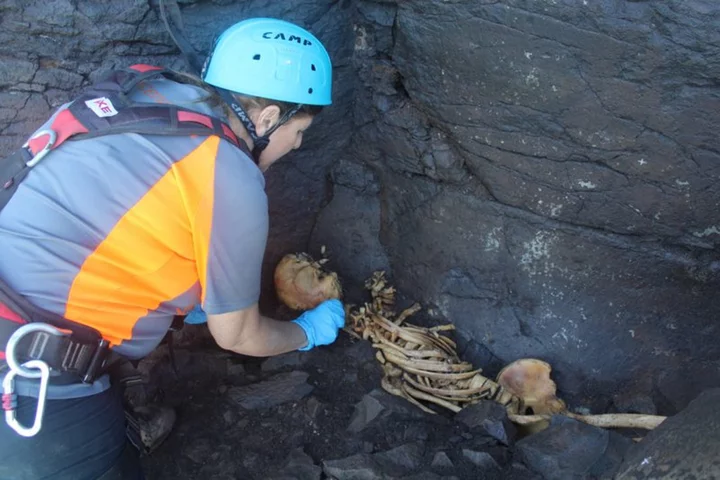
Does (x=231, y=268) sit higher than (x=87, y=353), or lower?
higher

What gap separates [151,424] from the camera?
9.11 ft

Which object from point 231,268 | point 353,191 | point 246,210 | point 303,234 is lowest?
point 303,234

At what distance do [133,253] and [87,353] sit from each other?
1.06ft

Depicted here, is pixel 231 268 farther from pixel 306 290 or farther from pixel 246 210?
pixel 306 290

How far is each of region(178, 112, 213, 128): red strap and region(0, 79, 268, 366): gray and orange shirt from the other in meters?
0.05

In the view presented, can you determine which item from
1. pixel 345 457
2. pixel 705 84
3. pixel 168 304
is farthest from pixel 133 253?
pixel 705 84

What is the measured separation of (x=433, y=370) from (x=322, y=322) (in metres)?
0.53

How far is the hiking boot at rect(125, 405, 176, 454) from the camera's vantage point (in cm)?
269

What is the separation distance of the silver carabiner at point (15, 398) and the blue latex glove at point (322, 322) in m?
1.11

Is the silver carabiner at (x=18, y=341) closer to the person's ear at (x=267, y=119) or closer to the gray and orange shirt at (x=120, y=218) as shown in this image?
the gray and orange shirt at (x=120, y=218)

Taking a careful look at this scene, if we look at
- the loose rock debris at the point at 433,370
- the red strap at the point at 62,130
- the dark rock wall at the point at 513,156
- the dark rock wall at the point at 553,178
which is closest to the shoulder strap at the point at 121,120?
the red strap at the point at 62,130

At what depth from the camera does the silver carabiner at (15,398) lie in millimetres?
1979

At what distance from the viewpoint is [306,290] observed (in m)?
3.39

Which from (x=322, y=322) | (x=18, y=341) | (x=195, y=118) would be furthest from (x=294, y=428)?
(x=195, y=118)
